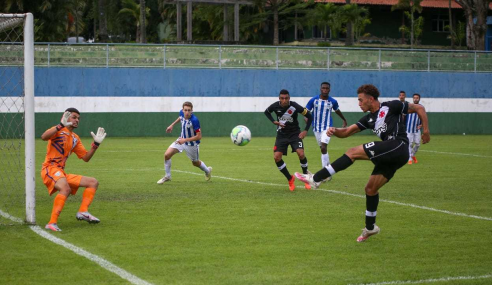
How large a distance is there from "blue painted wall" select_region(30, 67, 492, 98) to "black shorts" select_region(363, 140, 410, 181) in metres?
25.0

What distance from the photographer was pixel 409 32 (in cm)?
5988

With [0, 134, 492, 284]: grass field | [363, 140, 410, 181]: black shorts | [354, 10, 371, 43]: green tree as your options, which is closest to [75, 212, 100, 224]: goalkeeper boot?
[0, 134, 492, 284]: grass field

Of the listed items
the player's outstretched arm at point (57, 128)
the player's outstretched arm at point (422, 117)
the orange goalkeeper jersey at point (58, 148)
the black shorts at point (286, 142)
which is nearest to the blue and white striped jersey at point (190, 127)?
the black shorts at point (286, 142)

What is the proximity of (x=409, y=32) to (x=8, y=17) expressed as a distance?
53671mm

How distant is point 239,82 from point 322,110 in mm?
17102

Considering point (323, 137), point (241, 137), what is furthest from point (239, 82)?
point (241, 137)

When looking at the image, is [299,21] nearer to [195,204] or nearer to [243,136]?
[243,136]

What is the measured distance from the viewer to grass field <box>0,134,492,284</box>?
7160mm

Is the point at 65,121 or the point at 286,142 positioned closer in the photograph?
the point at 65,121

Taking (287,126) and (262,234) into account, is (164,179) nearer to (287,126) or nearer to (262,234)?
(287,126)

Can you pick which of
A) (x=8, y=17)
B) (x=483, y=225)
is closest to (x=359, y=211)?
(x=483, y=225)

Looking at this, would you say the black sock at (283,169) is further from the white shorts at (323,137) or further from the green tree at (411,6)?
the green tree at (411,6)

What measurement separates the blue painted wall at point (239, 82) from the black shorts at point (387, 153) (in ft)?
82.2

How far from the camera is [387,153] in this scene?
344 inches
